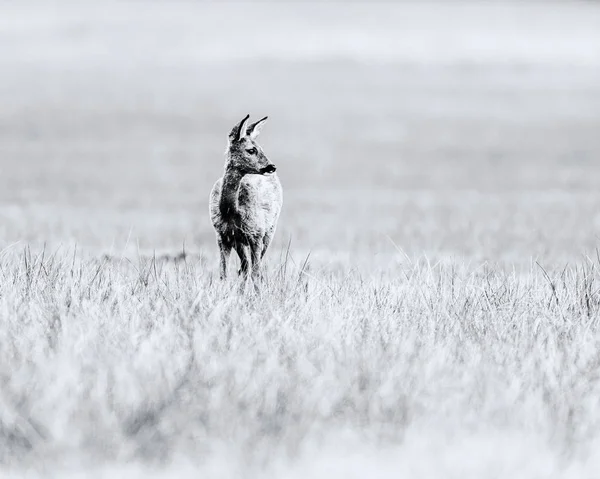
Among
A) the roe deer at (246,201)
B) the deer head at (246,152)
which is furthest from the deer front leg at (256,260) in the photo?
the deer head at (246,152)


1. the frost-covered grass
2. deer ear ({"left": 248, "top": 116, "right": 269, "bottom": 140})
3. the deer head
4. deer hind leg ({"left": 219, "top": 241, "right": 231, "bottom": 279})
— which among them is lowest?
the frost-covered grass

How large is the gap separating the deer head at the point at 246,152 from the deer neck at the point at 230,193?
0.05 metres

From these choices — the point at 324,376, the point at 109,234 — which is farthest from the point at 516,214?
the point at 324,376

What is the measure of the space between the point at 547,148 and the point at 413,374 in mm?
23816

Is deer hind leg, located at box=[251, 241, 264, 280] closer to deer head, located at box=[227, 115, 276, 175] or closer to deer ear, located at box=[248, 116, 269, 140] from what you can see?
deer head, located at box=[227, 115, 276, 175]

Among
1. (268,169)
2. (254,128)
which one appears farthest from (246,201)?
(254,128)

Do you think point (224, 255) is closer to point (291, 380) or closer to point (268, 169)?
point (268, 169)

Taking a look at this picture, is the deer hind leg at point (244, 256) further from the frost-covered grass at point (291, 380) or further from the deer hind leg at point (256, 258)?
the frost-covered grass at point (291, 380)

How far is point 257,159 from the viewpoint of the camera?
4992mm

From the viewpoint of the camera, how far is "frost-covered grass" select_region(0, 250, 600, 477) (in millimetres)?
3480

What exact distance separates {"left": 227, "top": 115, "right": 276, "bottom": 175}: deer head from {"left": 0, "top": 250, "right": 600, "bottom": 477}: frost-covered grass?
0.69 meters

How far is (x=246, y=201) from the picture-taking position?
522 cm

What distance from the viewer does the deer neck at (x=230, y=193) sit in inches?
200

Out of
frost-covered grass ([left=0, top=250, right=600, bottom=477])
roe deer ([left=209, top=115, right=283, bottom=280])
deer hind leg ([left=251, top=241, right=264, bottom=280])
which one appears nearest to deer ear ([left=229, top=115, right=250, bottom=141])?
roe deer ([left=209, top=115, right=283, bottom=280])
